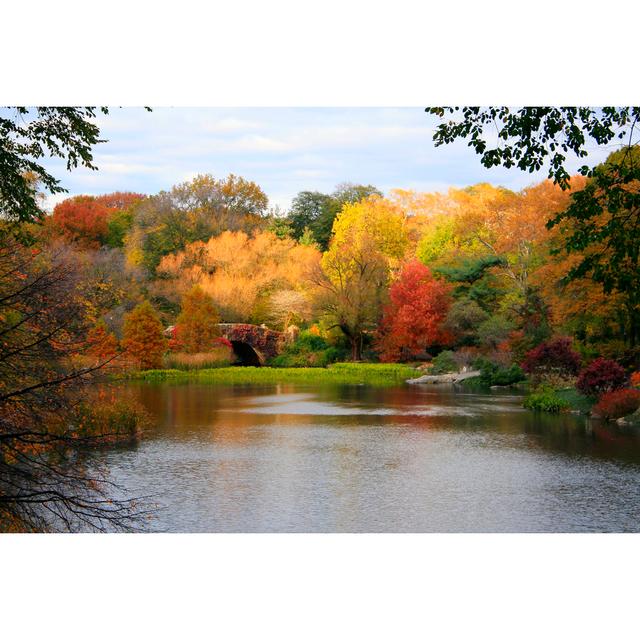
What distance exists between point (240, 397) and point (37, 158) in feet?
23.4

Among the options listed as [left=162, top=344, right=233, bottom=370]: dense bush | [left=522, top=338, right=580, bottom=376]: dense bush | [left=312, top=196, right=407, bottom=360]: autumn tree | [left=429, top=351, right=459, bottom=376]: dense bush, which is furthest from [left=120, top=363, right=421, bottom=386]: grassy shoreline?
[left=522, top=338, right=580, bottom=376]: dense bush

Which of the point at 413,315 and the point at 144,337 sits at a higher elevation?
the point at 413,315

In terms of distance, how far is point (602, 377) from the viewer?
12.9m

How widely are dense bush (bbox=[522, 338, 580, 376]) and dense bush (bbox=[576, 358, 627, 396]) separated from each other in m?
1.69

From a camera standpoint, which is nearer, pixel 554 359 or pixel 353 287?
pixel 554 359

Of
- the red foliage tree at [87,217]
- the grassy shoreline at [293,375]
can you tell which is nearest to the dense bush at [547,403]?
the grassy shoreline at [293,375]

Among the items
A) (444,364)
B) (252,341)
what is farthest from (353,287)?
(252,341)

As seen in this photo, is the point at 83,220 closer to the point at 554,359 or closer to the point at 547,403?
the point at 547,403

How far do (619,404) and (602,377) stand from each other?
692mm

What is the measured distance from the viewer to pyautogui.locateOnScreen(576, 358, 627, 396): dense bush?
41.9 ft

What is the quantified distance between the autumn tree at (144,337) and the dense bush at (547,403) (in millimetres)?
6346

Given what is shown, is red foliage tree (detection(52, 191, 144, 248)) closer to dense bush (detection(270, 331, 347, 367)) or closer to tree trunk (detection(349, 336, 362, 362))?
dense bush (detection(270, 331, 347, 367))

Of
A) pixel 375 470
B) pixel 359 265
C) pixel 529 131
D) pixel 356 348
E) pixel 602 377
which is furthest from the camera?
pixel 359 265

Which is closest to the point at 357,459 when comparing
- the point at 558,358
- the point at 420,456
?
the point at 420,456
